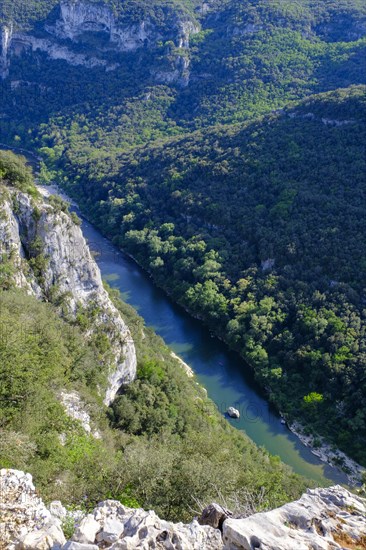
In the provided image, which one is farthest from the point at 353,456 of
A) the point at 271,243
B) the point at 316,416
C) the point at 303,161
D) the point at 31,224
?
the point at 303,161

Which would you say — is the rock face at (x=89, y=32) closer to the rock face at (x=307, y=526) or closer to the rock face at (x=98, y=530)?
the rock face at (x=307, y=526)

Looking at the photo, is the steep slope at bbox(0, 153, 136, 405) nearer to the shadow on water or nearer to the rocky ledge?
the shadow on water

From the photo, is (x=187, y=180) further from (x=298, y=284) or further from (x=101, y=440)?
(x=101, y=440)

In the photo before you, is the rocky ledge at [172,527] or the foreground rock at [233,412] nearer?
the rocky ledge at [172,527]

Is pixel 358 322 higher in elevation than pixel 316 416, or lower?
higher

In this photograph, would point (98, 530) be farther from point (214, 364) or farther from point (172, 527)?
point (214, 364)

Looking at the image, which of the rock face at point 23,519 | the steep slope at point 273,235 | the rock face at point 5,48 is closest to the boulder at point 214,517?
the rock face at point 23,519
